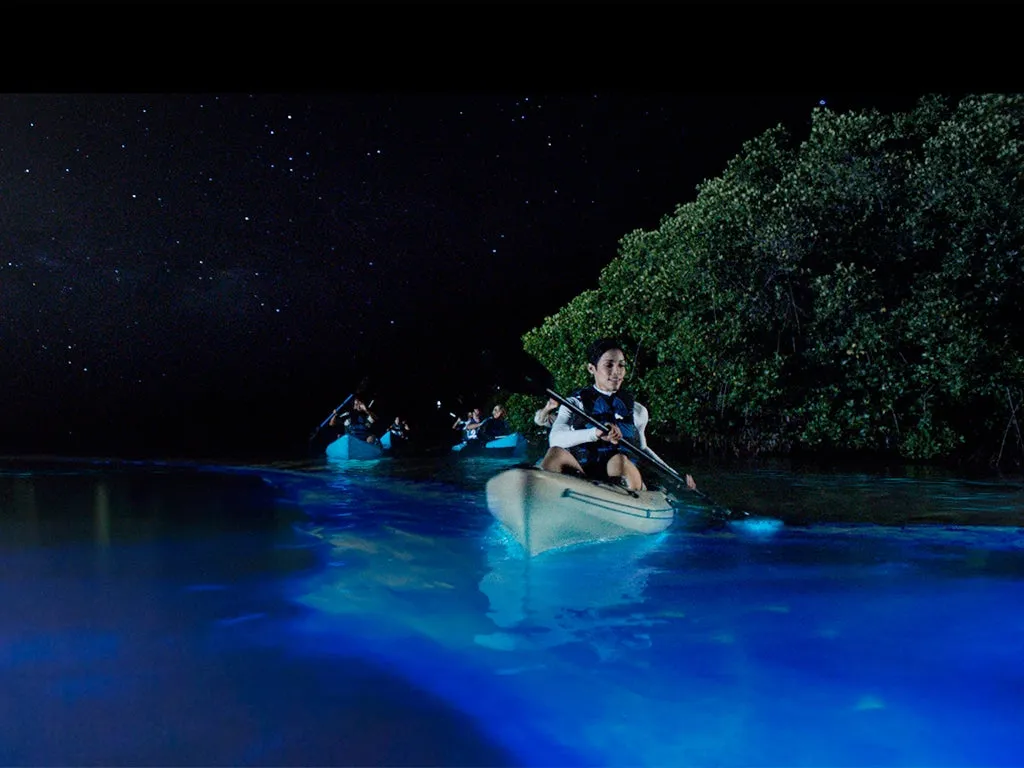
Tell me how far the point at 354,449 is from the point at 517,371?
14073mm

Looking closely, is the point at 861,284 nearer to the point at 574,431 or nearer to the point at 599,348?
the point at 599,348

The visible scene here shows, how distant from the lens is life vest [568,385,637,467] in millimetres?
7617

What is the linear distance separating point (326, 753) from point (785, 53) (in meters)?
3.65

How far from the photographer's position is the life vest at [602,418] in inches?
300

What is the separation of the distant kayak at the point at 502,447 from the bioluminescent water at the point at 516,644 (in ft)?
35.5

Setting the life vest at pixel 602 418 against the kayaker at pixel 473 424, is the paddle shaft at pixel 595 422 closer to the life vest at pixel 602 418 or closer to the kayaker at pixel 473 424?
the life vest at pixel 602 418

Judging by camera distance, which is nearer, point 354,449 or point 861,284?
point 861,284

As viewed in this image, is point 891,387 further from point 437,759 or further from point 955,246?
point 437,759

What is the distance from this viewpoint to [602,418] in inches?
300

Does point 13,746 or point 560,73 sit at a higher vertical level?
point 560,73

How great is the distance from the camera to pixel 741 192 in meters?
15.6

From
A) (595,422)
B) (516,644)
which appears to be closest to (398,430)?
(595,422)

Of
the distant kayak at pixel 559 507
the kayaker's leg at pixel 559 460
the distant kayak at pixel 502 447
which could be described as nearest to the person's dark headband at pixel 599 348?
the kayaker's leg at pixel 559 460

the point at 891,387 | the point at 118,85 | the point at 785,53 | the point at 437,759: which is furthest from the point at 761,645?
the point at 891,387
